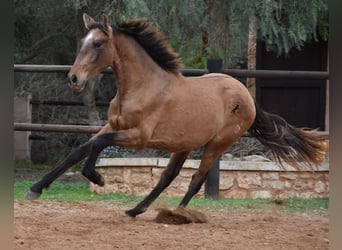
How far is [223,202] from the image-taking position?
7.91 meters

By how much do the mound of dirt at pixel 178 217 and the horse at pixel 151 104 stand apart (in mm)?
231

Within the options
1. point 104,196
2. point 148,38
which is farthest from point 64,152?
point 148,38

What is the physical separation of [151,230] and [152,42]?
1.73 m

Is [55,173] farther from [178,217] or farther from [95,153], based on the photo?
[178,217]

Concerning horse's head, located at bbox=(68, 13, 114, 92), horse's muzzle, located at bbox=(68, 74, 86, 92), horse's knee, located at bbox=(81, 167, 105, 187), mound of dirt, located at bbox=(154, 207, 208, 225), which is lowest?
mound of dirt, located at bbox=(154, 207, 208, 225)

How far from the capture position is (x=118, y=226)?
549 cm

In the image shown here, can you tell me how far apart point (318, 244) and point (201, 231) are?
982mm

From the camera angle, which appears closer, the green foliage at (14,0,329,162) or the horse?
the horse

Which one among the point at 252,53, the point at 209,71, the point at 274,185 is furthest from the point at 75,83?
the point at 252,53

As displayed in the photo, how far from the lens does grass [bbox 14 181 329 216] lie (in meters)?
7.39

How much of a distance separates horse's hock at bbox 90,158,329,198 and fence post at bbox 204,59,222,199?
1.10 feet

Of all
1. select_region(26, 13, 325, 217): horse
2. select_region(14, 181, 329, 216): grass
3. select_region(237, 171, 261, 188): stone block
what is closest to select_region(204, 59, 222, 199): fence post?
select_region(14, 181, 329, 216): grass

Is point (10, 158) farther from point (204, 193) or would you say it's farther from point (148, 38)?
point (204, 193)

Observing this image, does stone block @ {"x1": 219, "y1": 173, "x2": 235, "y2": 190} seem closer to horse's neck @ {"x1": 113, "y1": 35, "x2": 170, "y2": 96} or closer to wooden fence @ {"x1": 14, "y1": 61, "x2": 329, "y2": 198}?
wooden fence @ {"x1": 14, "y1": 61, "x2": 329, "y2": 198}
